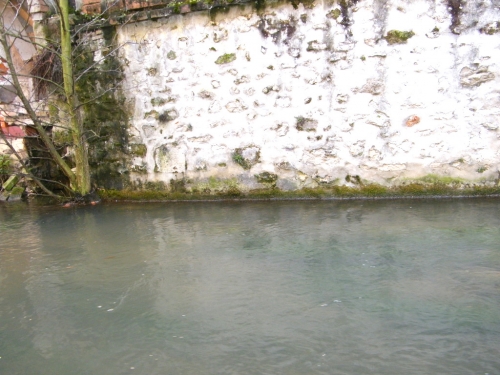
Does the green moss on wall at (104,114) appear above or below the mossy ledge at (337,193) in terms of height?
above

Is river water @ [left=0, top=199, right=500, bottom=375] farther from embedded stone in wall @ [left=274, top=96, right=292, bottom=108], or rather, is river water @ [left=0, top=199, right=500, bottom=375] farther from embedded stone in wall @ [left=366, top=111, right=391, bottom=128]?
embedded stone in wall @ [left=274, top=96, right=292, bottom=108]

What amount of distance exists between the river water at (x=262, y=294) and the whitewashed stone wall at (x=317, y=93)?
71 centimetres

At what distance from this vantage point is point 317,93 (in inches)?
211

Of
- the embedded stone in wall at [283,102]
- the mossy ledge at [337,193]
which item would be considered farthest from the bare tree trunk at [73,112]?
the embedded stone in wall at [283,102]

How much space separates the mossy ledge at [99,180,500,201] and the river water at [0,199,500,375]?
32 centimetres

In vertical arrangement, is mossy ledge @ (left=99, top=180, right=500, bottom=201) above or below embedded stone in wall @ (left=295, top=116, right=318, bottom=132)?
below

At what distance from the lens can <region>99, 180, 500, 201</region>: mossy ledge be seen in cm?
510

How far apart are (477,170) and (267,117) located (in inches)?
90.0

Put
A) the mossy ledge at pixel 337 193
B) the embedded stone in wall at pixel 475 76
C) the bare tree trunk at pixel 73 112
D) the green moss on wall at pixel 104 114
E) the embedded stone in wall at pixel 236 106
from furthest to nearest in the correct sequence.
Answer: the green moss on wall at pixel 104 114 < the bare tree trunk at pixel 73 112 < the embedded stone in wall at pixel 236 106 < the mossy ledge at pixel 337 193 < the embedded stone in wall at pixel 475 76

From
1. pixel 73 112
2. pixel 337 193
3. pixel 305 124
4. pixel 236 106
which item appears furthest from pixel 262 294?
pixel 73 112

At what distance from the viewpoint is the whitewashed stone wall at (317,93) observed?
4922 millimetres

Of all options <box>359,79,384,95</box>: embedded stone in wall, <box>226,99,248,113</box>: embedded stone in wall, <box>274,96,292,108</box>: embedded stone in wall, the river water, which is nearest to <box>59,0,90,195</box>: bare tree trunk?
the river water

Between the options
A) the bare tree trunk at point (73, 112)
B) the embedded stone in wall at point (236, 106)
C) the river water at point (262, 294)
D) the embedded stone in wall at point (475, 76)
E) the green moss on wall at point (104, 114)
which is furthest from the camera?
the green moss on wall at point (104, 114)

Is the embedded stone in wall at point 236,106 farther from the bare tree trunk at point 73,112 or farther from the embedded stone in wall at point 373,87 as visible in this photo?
the bare tree trunk at point 73,112
